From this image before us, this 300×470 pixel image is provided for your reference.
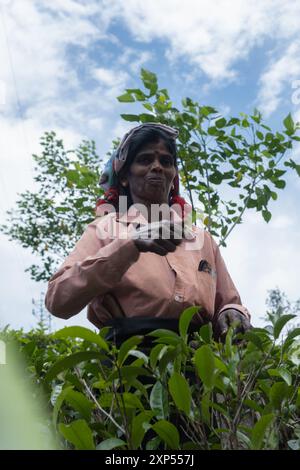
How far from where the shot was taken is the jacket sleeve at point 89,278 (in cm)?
147

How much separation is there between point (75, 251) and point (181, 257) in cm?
36

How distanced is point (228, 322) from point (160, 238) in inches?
17.6

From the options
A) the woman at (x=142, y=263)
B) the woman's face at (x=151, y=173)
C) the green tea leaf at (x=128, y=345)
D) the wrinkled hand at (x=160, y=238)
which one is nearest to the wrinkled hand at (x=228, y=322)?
the woman at (x=142, y=263)

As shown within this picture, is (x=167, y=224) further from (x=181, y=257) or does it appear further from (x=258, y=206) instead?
(x=258, y=206)

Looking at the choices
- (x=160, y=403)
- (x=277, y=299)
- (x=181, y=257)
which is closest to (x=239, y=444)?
(x=160, y=403)

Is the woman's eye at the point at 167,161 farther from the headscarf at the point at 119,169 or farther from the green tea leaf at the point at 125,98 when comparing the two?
the green tea leaf at the point at 125,98

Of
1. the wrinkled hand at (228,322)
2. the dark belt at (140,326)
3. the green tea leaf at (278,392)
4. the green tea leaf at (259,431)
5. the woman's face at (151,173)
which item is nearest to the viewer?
the green tea leaf at (259,431)

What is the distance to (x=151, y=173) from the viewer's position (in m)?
1.96

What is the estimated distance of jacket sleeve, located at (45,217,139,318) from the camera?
1.47 m

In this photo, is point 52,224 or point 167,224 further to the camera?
point 52,224

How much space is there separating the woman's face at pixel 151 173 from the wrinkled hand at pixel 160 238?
0.53 m

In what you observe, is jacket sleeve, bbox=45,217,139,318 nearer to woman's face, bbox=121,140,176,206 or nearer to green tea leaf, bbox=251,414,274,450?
woman's face, bbox=121,140,176,206

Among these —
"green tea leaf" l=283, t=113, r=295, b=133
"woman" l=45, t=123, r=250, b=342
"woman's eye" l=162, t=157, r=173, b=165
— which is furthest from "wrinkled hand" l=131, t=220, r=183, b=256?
"green tea leaf" l=283, t=113, r=295, b=133
